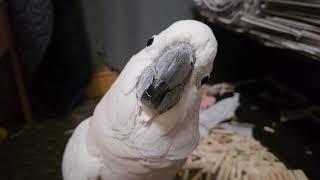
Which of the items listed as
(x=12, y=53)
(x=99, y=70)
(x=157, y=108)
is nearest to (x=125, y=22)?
(x=99, y=70)

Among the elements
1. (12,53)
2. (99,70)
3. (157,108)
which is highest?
(157,108)

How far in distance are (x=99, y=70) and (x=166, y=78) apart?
0.96 meters

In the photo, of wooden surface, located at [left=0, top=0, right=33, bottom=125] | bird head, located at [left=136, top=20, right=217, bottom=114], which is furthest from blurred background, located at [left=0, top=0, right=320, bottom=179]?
bird head, located at [left=136, top=20, right=217, bottom=114]

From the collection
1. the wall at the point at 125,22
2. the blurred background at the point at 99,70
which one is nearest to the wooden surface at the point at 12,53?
the blurred background at the point at 99,70

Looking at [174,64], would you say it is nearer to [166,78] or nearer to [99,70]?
[166,78]

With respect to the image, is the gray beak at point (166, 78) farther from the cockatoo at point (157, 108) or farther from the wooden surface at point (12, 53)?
the wooden surface at point (12, 53)

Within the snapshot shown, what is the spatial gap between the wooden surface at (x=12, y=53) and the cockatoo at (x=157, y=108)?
2.32 feet

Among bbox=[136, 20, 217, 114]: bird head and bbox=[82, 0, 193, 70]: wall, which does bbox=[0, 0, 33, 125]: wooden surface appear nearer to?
bbox=[82, 0, 193, 70]: wall

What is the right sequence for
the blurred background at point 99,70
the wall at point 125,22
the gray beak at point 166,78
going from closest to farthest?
the gray beak at point 166,78
the blurred background at point 99,70
the wall at point 125,22

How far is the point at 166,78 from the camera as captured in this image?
28.2 inches

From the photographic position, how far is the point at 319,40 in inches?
42.6

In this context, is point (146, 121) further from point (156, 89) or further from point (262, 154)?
point (262, 154)

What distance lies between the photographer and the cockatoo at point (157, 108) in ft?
2.40

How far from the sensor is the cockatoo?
0.73m
